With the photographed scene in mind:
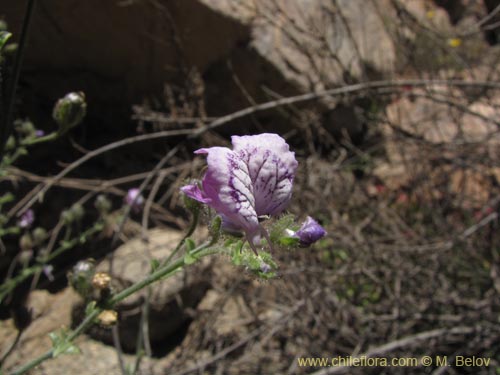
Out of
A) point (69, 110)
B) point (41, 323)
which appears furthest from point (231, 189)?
point (41, 323)

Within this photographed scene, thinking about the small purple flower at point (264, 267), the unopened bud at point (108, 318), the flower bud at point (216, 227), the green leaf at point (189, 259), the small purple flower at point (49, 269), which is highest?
the flower bud at point (216, 227)

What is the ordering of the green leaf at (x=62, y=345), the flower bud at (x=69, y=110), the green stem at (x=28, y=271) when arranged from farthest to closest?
the green stem at (x=28, y=271) → the flower bud at (x=69, y=110) → the green leaf at (x=62, y=345)

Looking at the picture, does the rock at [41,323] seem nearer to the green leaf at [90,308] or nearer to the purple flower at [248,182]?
the green leaf at [90,308]

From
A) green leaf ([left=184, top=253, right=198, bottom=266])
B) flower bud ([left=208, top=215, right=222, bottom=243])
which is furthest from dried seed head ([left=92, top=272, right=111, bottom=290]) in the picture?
flower bud ([left=208, top=215, right=222, bottom=243])

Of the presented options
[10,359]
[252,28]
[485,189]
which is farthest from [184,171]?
[485,189]

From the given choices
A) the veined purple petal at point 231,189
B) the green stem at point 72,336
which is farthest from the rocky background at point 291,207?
the veined purple petal at point 231,189
